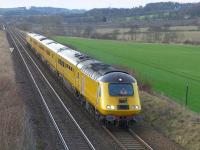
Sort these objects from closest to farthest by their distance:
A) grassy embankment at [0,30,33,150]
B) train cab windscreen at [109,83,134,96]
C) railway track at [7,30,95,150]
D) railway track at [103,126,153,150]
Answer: grassy embankment at [0,30,33,150] → railway track at [103,126,153,150] → railway track at [7,30,95,150] → train cab windscreen at [109,83,134,96]

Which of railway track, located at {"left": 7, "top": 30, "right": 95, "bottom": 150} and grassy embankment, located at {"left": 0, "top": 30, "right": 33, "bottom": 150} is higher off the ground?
grassy embankment, located at {"left": 0, "top": 30, "right": 33, "bottom": 150}

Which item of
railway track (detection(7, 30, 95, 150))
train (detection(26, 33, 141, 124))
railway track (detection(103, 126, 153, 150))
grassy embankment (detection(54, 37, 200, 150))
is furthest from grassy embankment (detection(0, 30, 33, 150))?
grassy embankment (detection(54, 37, 200, 150))

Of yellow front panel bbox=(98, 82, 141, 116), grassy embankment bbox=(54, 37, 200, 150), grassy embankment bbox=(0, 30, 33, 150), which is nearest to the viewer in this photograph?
grassy embankment bbox=(0, 30, 33, 150)

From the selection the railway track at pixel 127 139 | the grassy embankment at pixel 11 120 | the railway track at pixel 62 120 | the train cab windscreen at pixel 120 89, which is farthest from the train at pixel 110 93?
the grassy embankment at pixel 11 120

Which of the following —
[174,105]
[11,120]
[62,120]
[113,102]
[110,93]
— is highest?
[110,93]

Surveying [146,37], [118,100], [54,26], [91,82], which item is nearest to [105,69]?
[91,82]

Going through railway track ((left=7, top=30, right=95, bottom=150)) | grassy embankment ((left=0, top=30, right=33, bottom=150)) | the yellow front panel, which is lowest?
railway track ((left=7, top=30, right=95, bottom=150))

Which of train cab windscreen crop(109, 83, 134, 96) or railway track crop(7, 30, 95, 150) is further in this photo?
train cab windscreen crop(109, 83, 134, 96)

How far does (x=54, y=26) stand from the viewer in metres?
147

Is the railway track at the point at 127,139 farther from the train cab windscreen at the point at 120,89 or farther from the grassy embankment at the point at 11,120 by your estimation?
the grassy embankment at the point at 11,120

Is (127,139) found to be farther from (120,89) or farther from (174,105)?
(174,105)

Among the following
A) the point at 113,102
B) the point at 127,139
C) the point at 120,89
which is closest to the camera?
the point at 127,139

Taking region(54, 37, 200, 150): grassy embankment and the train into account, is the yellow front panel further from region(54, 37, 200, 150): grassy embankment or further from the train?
region(54, 37, 200, 150): grassy embankment

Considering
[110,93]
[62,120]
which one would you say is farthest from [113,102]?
[62,120]
